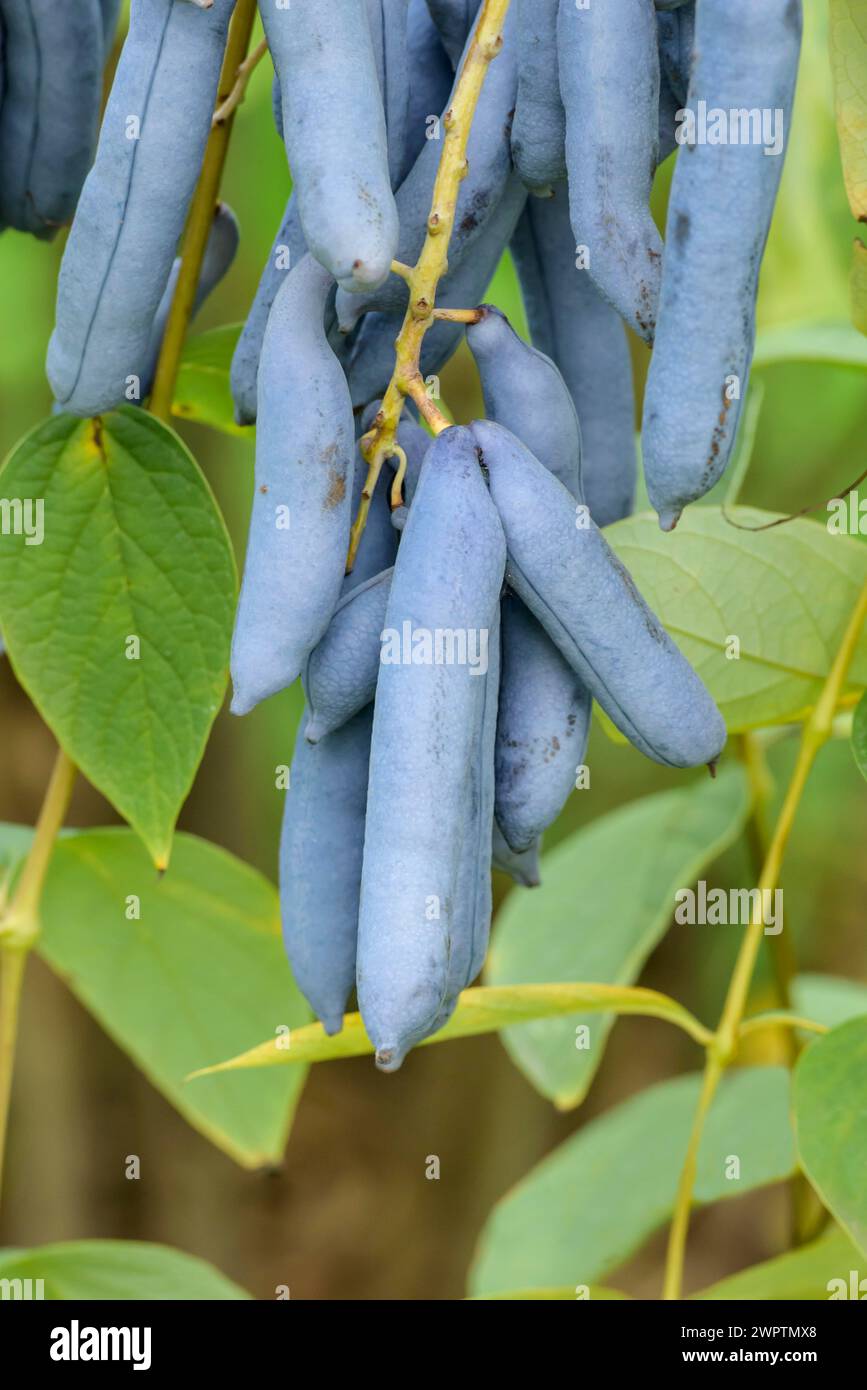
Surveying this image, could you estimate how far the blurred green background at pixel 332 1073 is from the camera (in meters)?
1.26

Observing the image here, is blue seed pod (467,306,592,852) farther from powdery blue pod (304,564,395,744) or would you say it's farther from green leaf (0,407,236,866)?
green leaf (0,407,236,866)

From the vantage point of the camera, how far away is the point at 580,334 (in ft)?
1.65

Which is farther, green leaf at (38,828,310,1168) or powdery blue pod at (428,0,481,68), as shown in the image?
green leaf at (38,828,310,1168)

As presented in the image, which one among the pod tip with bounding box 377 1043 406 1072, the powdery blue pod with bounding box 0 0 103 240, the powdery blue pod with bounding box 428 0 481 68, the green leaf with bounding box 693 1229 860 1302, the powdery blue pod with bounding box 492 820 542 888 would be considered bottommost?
the green leaf with bounding box 693 1229 860 1302

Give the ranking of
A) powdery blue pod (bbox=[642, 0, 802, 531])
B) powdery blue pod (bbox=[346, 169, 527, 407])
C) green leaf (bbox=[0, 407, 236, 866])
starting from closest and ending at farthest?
powdery blue pod (bbox=[642, 0, 802, 531]) < powdery blue pod (bbox=[346, 169, 527, 407]) < green leaf (bbox=[0, 407, 236, 866])

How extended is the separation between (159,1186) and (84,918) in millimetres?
736

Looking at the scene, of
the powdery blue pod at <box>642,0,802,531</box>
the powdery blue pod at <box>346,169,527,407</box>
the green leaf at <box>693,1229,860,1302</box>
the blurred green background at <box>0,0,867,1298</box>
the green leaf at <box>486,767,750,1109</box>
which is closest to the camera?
the powdery blue pod at <box>642,0,802,531</box>

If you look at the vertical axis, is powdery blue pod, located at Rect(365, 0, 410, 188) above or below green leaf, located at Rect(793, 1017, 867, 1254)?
above

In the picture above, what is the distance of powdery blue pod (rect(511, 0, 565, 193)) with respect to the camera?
0.41 m

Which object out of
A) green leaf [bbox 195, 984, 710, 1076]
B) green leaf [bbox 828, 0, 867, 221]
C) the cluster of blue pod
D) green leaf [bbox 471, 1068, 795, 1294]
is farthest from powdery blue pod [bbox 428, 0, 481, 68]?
green leaf [bbox 471, 1068, 795, 1294]

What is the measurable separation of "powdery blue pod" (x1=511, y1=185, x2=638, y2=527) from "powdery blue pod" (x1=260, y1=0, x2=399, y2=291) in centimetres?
12

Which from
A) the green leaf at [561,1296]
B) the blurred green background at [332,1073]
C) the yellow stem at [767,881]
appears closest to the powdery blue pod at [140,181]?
the yellow stem at [767,881]

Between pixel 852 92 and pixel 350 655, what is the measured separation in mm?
212

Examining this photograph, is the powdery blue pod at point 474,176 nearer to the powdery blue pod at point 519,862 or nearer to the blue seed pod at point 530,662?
the blue seed pod at point 530,662
